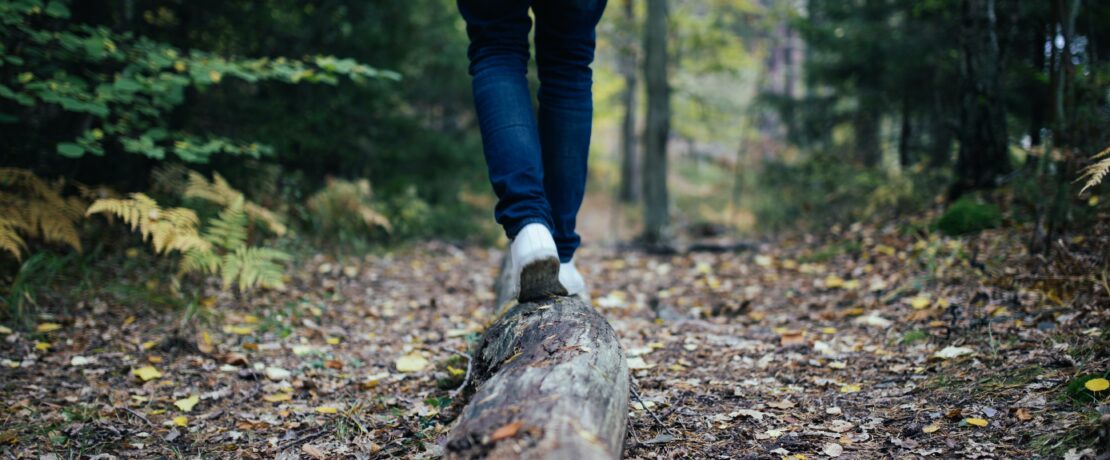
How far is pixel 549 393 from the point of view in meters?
1.33

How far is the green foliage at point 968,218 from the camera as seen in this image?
353cm

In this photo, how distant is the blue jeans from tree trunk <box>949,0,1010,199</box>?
312cm

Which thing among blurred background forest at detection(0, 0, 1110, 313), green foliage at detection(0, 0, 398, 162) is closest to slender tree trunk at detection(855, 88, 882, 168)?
blurred background forest at detection(0, 0, 1110, 313)

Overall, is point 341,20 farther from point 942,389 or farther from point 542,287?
point 942,389

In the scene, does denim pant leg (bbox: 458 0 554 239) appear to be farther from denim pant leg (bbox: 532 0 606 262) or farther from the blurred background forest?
the blurred background forest

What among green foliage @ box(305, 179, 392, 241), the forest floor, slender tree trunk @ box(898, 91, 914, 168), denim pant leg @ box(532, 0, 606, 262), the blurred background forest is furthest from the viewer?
slender tree trunk @ box(898, 91, 914, 168)

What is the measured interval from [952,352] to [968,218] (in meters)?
1.78

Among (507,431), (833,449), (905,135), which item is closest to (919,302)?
(833,449)

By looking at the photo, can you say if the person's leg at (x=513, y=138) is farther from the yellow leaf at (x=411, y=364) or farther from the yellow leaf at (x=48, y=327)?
the yellow leaf at (x=48, y=327)

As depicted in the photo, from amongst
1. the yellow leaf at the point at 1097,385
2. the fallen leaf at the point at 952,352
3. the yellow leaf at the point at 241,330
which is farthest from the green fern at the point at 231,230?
the yellow leaf at the point at 1097,385

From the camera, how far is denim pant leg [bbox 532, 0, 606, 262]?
2.04 metres

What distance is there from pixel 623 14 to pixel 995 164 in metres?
8.92

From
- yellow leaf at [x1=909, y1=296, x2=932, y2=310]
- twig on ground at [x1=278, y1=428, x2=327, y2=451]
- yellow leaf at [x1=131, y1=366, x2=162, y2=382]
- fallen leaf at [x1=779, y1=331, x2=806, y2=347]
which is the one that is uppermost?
yellow leaf at [x1=909, y1=296, x2=932, y2=310]

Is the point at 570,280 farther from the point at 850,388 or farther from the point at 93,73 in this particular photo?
the point at 93,73
